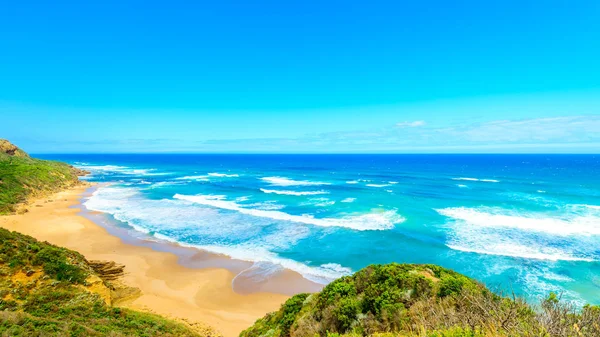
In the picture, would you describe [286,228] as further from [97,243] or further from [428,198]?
[428,198]

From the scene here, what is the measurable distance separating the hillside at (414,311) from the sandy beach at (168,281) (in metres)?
4.37

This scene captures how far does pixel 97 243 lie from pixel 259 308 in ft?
54.1

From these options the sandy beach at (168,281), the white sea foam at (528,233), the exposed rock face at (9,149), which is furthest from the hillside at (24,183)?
the white sea foam at (528,233)

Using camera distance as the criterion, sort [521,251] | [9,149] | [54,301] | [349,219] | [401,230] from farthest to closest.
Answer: [9,149]
[349,219]
[401,230]
[521,251]
[54,301]

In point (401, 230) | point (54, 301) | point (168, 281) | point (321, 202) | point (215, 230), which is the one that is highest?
point (54, 301)

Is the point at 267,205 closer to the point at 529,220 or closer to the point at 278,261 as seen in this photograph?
the point at 278,261

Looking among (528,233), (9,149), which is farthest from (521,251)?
(9,149)

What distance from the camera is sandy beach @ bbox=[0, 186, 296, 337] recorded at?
13.8 meters

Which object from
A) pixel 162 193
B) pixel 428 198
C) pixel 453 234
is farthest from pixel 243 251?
pixel 162 193

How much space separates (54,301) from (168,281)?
688 centimetres

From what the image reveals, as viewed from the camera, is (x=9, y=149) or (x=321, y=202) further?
(x=9, y=149)

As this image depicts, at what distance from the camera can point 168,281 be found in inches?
673

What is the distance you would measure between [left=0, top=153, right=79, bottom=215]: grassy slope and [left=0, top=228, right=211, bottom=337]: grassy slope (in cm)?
2528

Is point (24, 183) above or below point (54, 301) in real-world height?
above
